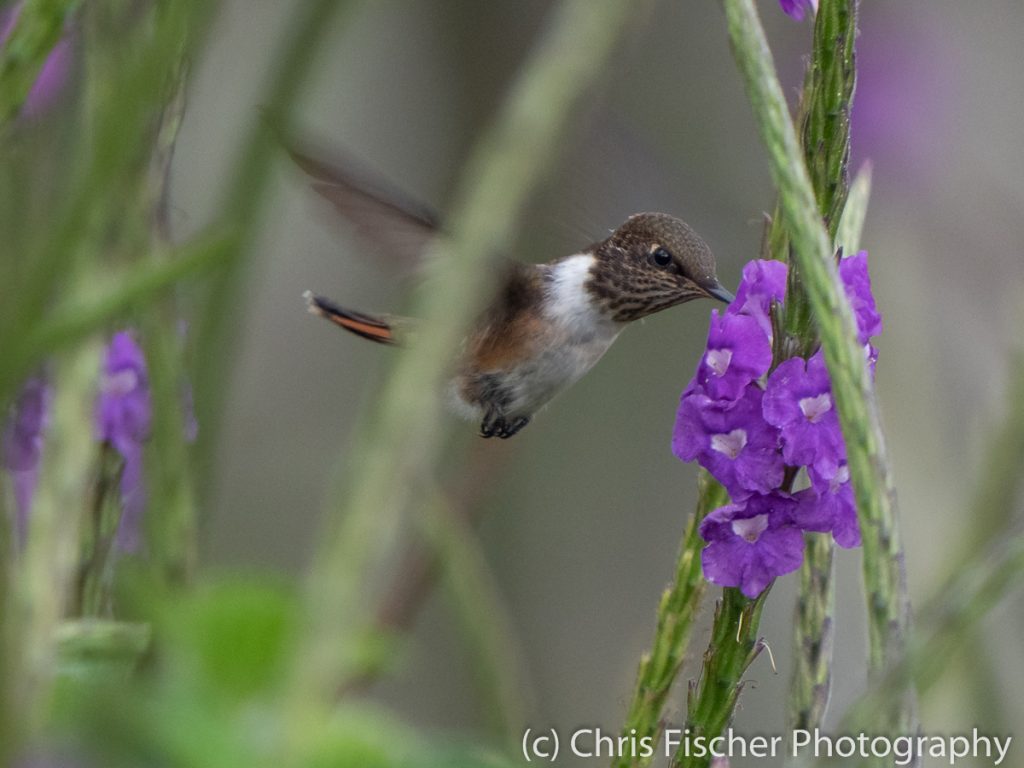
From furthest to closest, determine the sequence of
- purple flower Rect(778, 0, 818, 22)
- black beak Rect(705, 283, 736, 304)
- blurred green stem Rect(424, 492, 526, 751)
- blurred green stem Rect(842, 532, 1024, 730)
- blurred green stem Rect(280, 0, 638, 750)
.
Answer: black beak Rect(705, 283, 736, 304) → purple flower Rect(778, 0, 818, 22) → blurred green stem Rect(424, 492, 526, 751) → blurred green stem Rect(842, 532, 1024, 730) → blurred green stem Rect(280, 0, 638, 750)

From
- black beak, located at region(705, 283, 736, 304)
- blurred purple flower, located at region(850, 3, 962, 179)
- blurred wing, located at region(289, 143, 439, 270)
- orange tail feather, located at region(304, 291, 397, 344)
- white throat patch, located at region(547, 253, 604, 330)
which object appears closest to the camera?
blurred wing, located at region(289, 143, 439, 270)

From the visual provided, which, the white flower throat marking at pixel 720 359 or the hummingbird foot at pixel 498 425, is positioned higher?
the white flower throat marking at pixel 720 359

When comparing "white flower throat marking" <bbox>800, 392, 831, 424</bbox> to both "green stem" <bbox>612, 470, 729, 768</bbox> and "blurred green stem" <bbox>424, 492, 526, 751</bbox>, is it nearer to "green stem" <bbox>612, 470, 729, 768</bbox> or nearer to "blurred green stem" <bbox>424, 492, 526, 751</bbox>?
"green stem" <bbox>612, 470, 729, 768</bbox>

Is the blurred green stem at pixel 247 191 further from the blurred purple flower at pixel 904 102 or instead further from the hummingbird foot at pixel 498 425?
the blurred purple flower at pixel 904 102

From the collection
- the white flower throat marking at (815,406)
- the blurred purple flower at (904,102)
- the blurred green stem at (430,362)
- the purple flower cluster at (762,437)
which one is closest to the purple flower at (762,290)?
the purple flower cluster at (762,437)

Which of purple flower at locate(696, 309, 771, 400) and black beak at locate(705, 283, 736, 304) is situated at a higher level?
black beak at locate(705, 283, 736, 304)

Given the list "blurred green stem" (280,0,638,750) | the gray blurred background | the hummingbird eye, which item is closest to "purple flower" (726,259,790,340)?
"blurred green stem" (280,0,638,750)

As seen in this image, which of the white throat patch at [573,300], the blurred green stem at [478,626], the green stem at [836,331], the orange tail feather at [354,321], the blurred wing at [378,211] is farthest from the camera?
the white throat patch at [573,300]

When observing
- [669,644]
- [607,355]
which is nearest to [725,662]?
[669,644]
